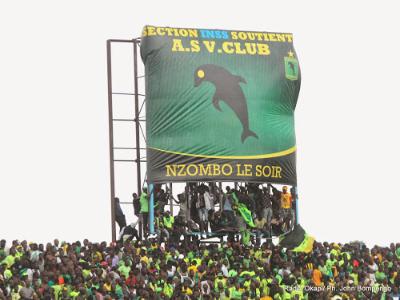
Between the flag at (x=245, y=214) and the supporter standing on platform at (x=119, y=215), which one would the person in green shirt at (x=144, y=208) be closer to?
the supporter standing on platform at (x=119, y=215)

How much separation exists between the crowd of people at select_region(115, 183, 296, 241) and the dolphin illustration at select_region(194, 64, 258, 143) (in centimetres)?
188

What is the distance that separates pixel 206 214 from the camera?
43594mm

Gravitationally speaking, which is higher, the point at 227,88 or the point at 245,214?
the point at 227,88

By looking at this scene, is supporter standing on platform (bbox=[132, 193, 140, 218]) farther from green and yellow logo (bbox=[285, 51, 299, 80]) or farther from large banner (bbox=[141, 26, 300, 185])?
green and yellow logo (bbox=[285, 51, 299, 80])

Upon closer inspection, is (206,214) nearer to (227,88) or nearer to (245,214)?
(245,214)

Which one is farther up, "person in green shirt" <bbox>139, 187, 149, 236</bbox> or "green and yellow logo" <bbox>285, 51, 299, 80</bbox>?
"green and yellow logo" <bbox>285, 51, 299, 80</bbox>

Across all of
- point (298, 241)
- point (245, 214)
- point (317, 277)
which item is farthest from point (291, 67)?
point (317, 277)

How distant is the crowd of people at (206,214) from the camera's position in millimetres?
43375

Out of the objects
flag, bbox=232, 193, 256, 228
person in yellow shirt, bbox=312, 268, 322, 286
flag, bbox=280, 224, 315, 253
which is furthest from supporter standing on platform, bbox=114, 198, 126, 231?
person in yellow shirt, bbox=312, 268, 322, 286

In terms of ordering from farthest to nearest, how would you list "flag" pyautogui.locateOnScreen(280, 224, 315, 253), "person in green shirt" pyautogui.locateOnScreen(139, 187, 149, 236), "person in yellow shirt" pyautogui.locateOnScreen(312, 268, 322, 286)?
"person in green shirt" pyautogui.locateOnScreen(139, 187, 149, 236) → "flag" pyautogui.locateOnScreen(280, 224, 315, 253) → "person in yellow shirt" pyautogui.locateOnScreen(312, 268, 322, 286)

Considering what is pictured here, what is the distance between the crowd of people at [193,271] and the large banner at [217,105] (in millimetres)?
2496

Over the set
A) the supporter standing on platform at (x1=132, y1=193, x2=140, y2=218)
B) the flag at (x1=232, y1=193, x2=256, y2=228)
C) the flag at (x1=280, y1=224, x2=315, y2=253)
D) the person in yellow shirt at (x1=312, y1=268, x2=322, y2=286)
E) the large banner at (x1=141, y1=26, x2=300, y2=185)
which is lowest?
the person in yellow shirt at (x1=312, y1=268, x2=322, y2=286)

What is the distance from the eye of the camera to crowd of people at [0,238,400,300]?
36.3m

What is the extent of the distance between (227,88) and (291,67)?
254 cm
